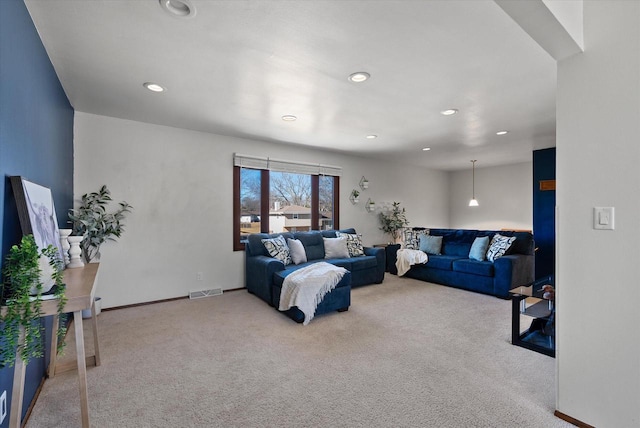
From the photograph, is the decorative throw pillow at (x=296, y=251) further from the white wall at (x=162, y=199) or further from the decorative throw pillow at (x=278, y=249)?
the white wall at (x=162, y=199)

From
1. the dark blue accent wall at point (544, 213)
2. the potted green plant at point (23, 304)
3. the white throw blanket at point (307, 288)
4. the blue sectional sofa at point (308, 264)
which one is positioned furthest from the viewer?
the dark blue accent wall at point (544, 213)

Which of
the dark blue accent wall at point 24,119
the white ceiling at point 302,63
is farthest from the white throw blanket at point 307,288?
the dark blue accent wall at point 24,119

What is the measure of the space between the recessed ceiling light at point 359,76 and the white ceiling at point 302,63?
64 millimetres

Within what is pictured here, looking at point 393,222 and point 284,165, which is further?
point 393,222

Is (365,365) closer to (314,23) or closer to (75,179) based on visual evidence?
(314,23)

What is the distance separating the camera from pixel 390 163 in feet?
23.1

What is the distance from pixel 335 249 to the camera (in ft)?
16.2

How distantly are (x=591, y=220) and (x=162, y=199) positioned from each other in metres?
4.38

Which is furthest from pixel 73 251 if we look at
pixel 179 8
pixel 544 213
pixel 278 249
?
pixel 544 213

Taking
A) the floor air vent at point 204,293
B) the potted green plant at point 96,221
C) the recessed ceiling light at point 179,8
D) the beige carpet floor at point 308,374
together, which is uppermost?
the recessed ceiling light at point 179,8

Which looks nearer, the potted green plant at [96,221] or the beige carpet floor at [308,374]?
the beige carpet floor at [308,374]

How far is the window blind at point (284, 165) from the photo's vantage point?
4.76 meters

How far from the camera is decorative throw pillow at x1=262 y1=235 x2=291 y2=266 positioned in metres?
Answer: 4.35

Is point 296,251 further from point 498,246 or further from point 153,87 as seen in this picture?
point 498,246
